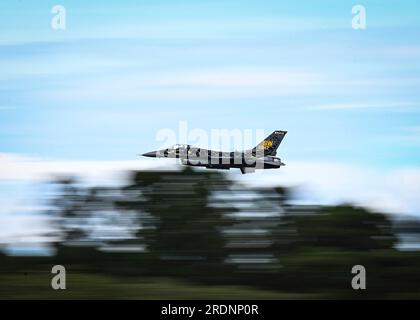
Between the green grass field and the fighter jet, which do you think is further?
the fighter jet

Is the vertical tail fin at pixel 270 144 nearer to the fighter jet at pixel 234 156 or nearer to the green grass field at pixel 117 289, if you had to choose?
the fighter jet at pixel 234 156

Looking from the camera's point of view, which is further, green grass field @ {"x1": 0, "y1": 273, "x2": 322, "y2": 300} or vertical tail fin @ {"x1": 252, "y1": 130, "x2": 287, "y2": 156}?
vertical tail fin @ {"x1": 252, "y1": 130, "x2": 287, "y2": 156}

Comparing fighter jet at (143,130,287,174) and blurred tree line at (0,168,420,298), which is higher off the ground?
fighter jet at (143,130,287,174)

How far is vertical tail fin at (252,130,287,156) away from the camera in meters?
35.0

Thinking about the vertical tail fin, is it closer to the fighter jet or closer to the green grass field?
the fighter jet

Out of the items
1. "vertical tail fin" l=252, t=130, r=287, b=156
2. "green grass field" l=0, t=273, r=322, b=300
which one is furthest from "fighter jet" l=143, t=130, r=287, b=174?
"green grass field" l=0, t=273, r=322, b=300

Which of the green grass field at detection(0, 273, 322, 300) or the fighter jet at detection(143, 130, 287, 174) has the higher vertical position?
the fighter jet at detection(143, 130, 287, 174)

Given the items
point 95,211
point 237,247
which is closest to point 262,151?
point 237,247

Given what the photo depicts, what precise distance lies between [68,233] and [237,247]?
8.48m

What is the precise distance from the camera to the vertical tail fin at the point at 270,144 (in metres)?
35.0

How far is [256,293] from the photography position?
1095 inches

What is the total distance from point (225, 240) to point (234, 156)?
3.79m

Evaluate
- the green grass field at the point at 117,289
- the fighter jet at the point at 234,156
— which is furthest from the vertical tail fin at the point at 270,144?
the green grass field at the point at 117,289
